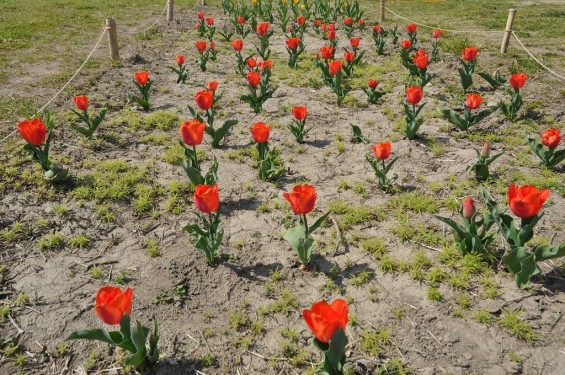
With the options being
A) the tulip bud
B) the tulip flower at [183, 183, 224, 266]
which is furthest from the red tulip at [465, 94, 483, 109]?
the tulip flower at [183, 183, 224, 266]

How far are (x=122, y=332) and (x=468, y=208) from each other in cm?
261

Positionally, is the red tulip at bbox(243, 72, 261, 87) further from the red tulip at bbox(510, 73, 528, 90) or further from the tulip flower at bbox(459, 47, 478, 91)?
the red tulip at bbox(510, 73, 528, 90)

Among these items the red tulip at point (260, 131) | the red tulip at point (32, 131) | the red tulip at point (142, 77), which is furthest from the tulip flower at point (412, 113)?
the red tulip at point (32, 131)

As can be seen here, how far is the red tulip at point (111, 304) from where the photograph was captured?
2.31m

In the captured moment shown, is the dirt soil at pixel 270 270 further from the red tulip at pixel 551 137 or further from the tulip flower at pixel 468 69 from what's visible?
the tulip flower at pixel 468 69

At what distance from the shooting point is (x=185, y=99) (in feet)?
24.0

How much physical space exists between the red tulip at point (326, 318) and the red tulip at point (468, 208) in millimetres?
1671

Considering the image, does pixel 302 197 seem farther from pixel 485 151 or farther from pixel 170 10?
pixel 170 10

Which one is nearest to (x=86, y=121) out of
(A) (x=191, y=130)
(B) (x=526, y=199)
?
(A) (x=191, y=130)

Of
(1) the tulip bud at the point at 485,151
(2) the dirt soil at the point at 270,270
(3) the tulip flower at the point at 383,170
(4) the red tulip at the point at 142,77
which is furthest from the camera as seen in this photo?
(4) the red tulip at the point at 142,77

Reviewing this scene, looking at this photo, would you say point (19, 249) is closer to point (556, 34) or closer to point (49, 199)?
point (49, 199)

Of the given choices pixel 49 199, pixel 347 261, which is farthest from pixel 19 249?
pixel 347 261

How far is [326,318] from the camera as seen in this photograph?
7.14 feet

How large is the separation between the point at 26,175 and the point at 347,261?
359cm
